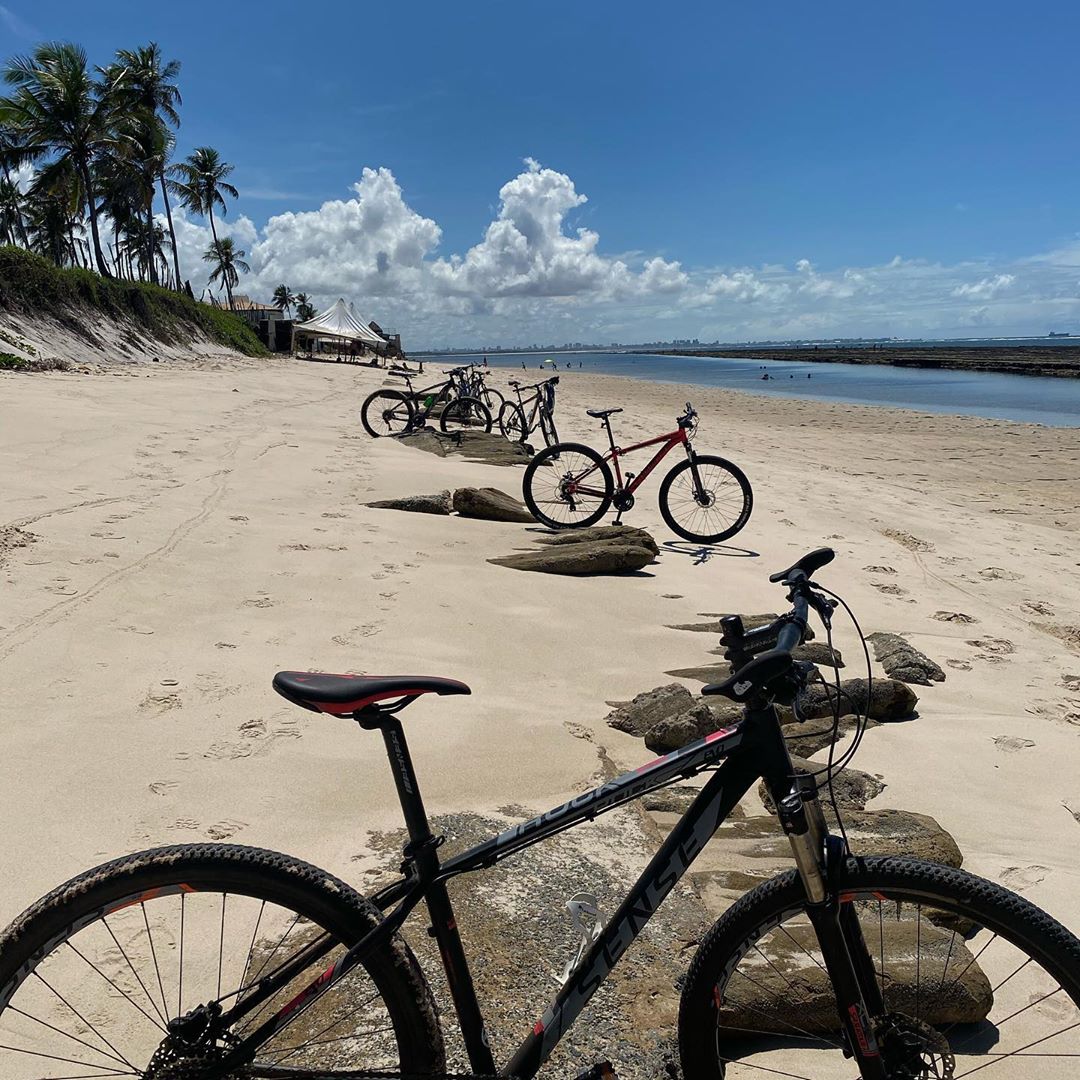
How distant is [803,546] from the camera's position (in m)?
8.11

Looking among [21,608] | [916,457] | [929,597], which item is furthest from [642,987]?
[916,457]

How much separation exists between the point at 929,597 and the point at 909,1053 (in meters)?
5.31

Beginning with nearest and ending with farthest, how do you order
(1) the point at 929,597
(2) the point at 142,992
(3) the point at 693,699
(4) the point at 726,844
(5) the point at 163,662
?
(2) the point at 142,992 → (4) the point at 726,844 → (3) the point at 693,699 → (5) the point at 163,662 → (1) the point at 929,597

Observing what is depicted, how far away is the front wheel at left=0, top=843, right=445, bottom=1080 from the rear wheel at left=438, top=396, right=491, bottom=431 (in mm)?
12765

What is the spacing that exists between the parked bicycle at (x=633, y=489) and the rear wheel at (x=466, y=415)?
248 inches

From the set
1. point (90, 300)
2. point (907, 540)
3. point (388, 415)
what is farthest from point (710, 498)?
point (90, 300)

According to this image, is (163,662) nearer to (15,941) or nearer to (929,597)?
(15,941)

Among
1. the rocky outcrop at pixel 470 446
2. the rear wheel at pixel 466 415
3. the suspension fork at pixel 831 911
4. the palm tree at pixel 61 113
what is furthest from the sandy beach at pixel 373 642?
the palm tree at pixel 61 113

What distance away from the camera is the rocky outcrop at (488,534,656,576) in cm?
649

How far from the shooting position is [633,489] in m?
8.60

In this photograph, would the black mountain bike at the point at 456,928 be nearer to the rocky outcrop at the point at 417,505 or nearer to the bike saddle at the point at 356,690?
the bike saddle at the point at 356,690

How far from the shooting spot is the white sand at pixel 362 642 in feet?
10.0

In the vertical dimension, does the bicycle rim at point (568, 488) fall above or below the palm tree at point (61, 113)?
below

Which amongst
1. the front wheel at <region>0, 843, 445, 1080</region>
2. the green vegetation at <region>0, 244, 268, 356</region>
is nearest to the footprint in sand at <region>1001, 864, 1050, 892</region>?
the front wheel at <region>0, 843, 445, 1080</region>
